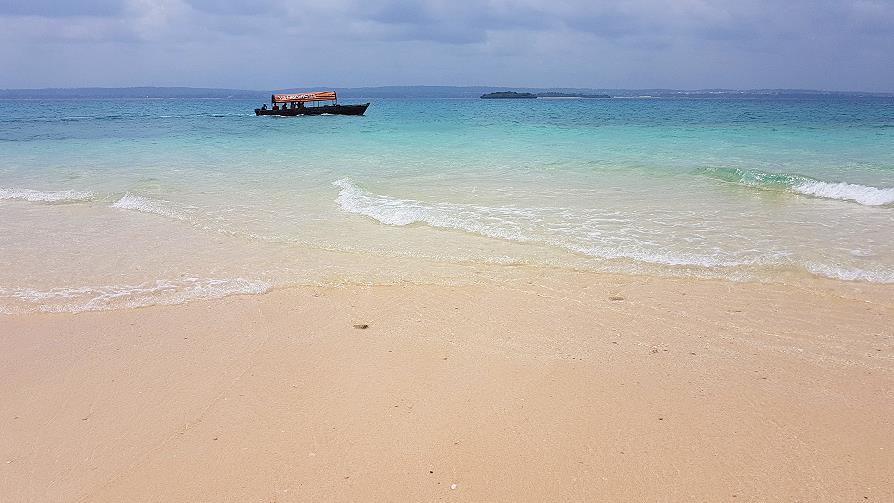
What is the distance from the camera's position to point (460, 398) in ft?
14.4

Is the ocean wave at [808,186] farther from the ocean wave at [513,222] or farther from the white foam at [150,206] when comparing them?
the white foam at [150,206]

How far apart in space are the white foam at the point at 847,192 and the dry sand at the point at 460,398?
6029 mm

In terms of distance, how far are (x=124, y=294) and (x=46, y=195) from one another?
793 centimetres

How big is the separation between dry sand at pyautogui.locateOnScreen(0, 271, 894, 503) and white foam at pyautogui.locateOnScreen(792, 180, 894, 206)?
19.8ft

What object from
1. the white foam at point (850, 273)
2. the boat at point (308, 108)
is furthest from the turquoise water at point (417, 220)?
the boat at point (308, 108)

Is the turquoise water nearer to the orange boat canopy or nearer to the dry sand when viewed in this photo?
the dry sand

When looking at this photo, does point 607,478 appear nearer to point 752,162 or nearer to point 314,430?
point 314,430

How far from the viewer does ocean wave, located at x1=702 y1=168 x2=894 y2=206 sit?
1133cm

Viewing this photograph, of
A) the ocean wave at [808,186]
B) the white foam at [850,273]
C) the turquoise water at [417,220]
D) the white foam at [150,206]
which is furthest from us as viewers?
the ocean wave at [808,186]

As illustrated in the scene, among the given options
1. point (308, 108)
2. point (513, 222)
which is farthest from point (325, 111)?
point (513, 222)

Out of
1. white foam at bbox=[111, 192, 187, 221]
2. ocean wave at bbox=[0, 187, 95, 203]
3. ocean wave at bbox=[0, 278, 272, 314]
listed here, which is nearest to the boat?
ocean wave at bbox=[0, 187, 95, 203]

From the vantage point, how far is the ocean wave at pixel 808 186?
11.3m

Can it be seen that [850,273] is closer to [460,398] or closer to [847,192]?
[460,398]

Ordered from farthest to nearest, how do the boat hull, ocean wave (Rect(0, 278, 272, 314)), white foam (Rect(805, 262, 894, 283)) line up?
the boat hull
white foam (Rect(805, 262, 894, 283))
ocean wave (Rect(0, 278, 272, 314))
